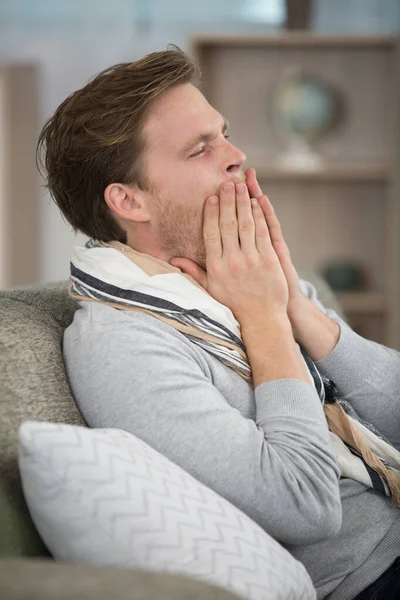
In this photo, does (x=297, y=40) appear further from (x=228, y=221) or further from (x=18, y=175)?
(x=228, y=221)

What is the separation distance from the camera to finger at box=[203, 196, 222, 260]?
5.14ft

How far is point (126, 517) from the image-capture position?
3.40 feet

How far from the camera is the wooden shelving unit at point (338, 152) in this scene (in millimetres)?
3881

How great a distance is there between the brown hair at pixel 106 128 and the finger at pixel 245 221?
0.19m

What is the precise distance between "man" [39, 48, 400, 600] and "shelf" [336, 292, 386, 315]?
2.13 meters

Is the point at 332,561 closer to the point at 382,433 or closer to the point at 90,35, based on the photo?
the point at 382,433

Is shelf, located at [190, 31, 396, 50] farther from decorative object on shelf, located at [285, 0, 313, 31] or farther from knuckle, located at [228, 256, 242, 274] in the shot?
knuckle, located at [228, 256, 242, 274]

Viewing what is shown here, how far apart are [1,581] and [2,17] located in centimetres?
405

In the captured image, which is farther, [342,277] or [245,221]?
[342,277]

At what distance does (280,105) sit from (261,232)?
2.52 meters

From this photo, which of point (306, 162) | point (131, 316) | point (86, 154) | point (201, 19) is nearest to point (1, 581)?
point (131, 316)

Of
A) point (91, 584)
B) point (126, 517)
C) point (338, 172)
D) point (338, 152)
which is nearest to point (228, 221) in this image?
point (126, 517)

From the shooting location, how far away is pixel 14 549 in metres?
1.10

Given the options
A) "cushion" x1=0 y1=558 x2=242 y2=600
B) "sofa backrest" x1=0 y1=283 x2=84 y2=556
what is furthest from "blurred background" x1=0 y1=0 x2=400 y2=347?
"cushion" x1=0 y1=558 x2=242 y2=600
